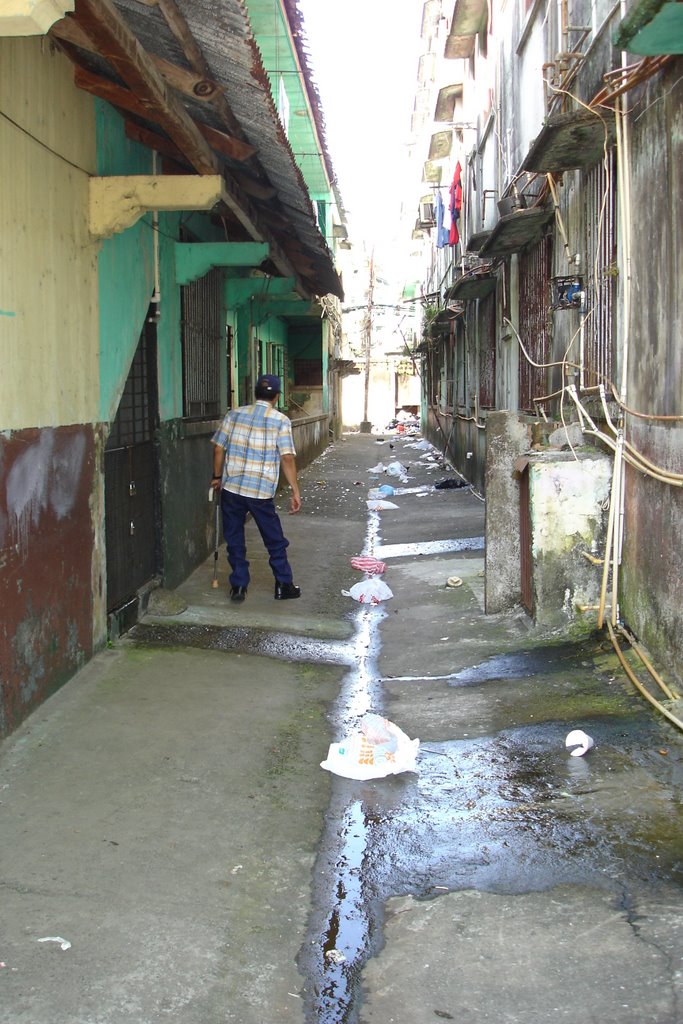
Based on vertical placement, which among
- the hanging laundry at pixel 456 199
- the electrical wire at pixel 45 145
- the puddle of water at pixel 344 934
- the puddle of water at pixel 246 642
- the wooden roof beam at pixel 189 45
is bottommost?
the puddle of water at pixel 344 934

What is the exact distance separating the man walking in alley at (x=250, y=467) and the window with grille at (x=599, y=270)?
7.83ft

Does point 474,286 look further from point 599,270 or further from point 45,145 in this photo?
point 45,145

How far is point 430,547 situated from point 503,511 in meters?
3.24

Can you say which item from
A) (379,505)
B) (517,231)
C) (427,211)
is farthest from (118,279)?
(427,211)

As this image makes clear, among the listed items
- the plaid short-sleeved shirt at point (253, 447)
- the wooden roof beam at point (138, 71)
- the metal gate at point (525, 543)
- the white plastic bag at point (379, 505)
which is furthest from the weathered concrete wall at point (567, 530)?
the white plastic bag at point (379, 505)

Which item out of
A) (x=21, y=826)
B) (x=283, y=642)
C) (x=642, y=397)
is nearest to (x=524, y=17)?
(x=642, y=397)

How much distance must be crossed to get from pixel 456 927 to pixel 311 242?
8505mm

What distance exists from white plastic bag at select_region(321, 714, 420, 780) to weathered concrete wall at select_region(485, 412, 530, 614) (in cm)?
236

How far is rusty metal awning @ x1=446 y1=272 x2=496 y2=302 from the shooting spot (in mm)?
12398

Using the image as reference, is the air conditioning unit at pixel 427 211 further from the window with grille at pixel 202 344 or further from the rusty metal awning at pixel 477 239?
the window with grille at pixel 202 344

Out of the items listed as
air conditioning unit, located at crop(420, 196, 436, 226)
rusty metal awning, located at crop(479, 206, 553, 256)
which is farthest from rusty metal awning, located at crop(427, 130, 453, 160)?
rusty metal awning, located at crop(479, 206, 553, 256)

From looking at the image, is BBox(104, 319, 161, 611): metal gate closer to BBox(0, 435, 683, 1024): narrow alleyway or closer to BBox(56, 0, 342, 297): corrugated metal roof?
BBox(0, 435, 683, 1024): narrow alleyway

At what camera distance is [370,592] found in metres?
7.82

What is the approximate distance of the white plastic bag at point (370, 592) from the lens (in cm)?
780
